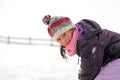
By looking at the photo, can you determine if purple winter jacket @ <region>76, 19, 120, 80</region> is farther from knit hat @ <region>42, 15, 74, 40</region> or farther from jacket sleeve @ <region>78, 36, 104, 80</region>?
knit hat @ <region>42, 15, 74, 40</region>

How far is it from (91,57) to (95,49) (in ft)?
0.21

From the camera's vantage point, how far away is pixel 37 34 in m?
14.0

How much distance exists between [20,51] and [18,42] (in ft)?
7.14

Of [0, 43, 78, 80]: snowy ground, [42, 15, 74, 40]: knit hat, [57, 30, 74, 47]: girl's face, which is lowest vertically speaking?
[0, 43, 78, 80]: snowy ground

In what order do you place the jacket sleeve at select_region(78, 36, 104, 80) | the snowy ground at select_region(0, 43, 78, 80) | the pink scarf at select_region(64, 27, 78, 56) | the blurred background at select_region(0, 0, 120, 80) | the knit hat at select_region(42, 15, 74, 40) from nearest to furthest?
the jacket sleeve at select_region(78, 36, 104, 80)
the pink scarf at select_region(64, 27, 78, 56)
the knit hat at select_region(42, 15, 74, 40)
the snowy ground at select_region(0, 43, 78, 80)
the blurred background at select_region(0, 0, 120, 80)

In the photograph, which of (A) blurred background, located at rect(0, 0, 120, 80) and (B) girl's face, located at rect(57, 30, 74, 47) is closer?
(B) girl's face, located at rect(57, 30, 74, 47)

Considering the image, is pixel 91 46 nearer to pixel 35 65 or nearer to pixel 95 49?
pixel 95 49

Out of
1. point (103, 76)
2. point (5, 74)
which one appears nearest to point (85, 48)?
point (103, 76)

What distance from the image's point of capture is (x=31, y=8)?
63.9 ft

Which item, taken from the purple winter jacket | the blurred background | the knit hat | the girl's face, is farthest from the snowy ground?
the purple winter jacket

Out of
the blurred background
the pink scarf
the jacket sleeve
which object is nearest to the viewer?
the jacket sleeve

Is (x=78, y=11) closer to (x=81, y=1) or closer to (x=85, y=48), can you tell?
(x=81, y=1)

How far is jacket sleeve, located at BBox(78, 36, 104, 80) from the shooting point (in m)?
2.44

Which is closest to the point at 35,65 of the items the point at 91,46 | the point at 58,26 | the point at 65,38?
the point at 58,26
